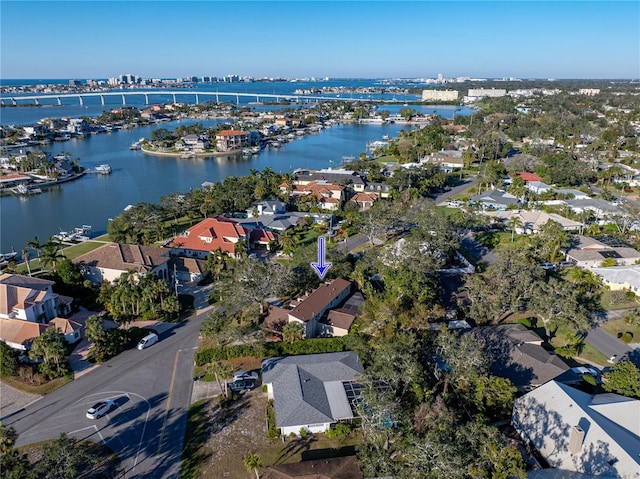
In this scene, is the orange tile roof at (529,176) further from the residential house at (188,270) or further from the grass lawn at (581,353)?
the residential house at (188,270)

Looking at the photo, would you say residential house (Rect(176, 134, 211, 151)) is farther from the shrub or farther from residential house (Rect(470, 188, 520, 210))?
the shrub

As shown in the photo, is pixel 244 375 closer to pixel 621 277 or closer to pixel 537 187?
pixel 621 277

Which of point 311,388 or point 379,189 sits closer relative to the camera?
point 311,388

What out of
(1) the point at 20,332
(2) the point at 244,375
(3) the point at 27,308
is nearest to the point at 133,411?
(2) the point at 244,375

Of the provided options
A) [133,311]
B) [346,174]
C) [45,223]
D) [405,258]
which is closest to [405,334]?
[405,258]

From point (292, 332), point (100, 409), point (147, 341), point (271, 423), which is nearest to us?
point (271, 423)

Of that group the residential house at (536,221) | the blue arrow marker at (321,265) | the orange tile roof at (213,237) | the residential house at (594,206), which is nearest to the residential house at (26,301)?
the orange tile roof at (213,237)

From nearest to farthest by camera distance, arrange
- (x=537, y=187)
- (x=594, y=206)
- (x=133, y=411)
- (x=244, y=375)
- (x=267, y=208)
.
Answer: (x=133, y=411)
(x=244, y=375)
(x=267, y=208)
(x=594, y=206)
(x=537, y=187)

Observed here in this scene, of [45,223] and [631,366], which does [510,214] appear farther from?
[45,223]
